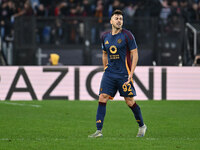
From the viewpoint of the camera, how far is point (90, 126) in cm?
1199

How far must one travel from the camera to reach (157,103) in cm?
1759

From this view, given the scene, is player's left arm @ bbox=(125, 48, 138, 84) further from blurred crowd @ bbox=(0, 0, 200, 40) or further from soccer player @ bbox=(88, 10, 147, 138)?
blurred crowd @ bbox=(0, 0, 200, 40)

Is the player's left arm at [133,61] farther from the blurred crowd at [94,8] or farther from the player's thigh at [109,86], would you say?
the blurred crowd at [94,8]

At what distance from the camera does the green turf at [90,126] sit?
8.87m

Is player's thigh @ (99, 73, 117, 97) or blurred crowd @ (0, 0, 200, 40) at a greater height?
blurred crowd @ (0, 0, 200, 40)

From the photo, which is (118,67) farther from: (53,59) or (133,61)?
(53,59)

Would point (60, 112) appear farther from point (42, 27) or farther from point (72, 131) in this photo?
point (42, 27)

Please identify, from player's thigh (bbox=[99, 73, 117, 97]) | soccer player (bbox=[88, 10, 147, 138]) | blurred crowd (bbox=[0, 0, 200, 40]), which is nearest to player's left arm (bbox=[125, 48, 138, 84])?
soccer player (bbox=[88, 10, 147, 138])

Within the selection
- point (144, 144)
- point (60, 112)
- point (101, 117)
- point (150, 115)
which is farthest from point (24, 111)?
point (144, 144)

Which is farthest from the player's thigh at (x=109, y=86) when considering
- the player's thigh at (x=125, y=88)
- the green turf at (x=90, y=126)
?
the green turf at (x=90, y=126)

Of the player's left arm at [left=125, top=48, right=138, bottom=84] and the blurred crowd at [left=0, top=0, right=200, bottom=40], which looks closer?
the player's left arm at [left=125, top=48, right=138, bottom=84]

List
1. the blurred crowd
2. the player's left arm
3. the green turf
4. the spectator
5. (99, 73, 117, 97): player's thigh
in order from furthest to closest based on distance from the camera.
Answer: the blurred crowd < the spectator < (99, 73, 117, 97): player's thigh < the player's left arm < the green turf

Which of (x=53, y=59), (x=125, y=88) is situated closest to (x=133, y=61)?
(x=125, y=88)

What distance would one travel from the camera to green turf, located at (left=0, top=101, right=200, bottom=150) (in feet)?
29.1
